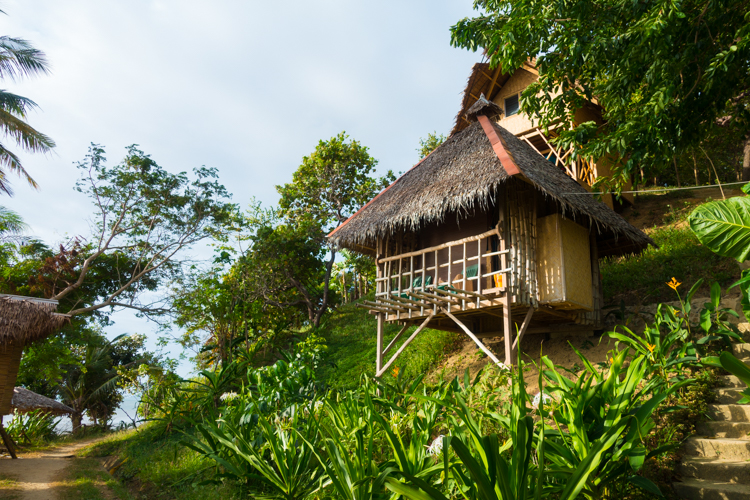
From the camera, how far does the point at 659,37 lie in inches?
191

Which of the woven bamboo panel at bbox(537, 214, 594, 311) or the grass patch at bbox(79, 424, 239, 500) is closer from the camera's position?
the grass patch at bbox(79, 424, 239, 500)

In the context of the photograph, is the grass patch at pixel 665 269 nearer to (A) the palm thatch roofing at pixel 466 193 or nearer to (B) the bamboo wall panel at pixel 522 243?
(A) the palm thatch roofing at pixel 466 193

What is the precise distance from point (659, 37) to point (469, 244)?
156 inches

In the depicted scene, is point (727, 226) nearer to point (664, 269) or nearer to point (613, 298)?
point (613, 298)

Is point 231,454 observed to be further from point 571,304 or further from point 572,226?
point 572,226

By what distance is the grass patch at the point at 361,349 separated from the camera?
29.5ft


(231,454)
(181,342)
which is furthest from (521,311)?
(181,342)

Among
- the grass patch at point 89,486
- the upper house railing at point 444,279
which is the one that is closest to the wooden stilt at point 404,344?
the upper house railing at point 444,279

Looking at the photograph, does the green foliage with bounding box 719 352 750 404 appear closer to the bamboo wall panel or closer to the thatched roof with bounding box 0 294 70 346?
the bamboo wall panel

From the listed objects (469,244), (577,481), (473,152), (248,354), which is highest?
(473,152)

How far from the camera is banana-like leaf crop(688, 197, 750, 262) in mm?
3383

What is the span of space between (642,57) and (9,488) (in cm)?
863

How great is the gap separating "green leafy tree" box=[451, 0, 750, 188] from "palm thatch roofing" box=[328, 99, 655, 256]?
28.6 inches

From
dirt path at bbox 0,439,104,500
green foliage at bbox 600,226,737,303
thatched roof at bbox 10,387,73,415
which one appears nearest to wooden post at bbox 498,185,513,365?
green foliage at bbox 600,226,737,303
